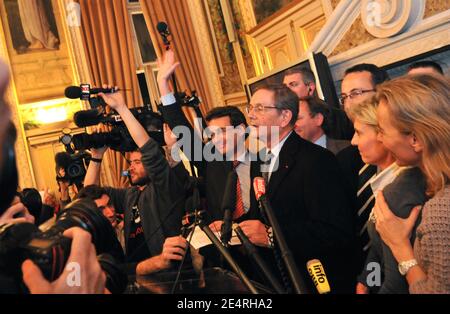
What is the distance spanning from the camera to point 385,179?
1898 millimetres

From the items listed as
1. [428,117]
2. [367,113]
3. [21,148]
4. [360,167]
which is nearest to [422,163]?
[428,117]

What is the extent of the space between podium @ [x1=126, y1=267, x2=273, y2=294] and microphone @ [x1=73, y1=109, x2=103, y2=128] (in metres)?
1.32

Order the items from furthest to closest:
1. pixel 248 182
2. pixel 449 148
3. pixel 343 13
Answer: pixel 343 13 < pixel 248 182 < pixel 449 148

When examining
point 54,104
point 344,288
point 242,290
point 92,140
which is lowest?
point 344,288

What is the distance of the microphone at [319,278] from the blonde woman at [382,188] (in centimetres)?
36

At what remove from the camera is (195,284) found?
118 centimetres

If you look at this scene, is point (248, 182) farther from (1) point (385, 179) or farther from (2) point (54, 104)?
(2) point (54, 104)

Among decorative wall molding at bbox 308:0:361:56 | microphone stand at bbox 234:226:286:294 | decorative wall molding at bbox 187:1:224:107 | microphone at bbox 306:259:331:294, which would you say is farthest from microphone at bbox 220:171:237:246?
decorative wall molding at bbox 187:1:224:107

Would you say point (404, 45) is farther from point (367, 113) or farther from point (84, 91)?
point (84, 91)

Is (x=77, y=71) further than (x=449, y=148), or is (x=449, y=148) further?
(x=77, y=71)

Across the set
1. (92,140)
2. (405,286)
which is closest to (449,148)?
(405,286)

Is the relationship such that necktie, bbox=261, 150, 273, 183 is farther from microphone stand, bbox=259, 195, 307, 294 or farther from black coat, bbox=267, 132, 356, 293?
microphone stand, bbox=259, 195, 307, 294

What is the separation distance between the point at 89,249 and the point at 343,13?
3.38 meters

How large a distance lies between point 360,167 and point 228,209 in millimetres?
1040
